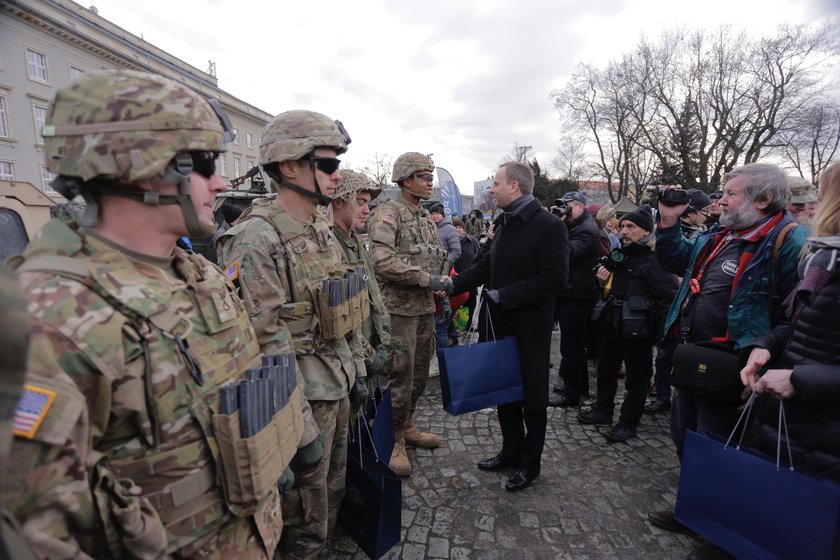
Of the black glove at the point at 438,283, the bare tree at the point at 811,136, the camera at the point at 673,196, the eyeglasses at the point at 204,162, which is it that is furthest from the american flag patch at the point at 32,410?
the bare tree at the point at 811,136

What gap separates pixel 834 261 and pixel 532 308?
175 cm

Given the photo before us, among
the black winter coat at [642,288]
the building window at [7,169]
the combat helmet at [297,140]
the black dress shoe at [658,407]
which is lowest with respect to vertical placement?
the black dress shoe at [658,407]

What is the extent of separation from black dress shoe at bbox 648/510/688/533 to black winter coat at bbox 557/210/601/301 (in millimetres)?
2445

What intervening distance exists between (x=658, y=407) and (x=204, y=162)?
17.8 ft

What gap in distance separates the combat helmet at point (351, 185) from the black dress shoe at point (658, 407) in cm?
417

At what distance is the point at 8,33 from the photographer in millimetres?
25641

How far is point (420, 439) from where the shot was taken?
411 centimetres

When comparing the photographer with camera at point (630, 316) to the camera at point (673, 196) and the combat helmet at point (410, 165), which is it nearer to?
the camera at point (673, 196)

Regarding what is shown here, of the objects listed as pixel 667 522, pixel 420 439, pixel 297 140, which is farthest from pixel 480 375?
pixel 297 140

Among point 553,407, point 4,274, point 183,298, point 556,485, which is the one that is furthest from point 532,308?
point 4,274

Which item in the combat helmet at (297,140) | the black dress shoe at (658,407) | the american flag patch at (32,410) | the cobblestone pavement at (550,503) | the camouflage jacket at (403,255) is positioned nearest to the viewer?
the american flag patch at (32,410)

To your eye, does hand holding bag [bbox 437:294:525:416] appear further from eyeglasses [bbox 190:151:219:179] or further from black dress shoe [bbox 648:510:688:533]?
eyeglasses [bbox 190:151:219:179]

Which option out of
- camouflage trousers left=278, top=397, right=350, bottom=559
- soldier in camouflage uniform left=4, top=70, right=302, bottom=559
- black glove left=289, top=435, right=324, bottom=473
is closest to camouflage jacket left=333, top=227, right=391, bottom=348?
camouflage trousers left=278, top=397, right=350, bottom=559

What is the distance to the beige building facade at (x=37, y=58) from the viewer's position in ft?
83.4
